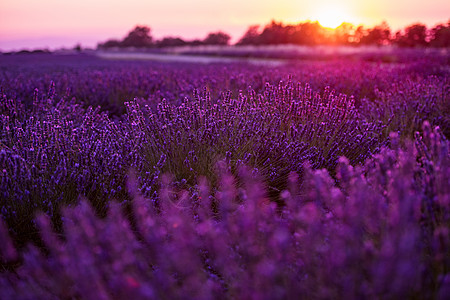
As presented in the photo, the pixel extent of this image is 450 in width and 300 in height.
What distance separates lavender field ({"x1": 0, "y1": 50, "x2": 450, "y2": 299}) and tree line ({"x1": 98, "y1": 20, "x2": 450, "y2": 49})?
21.9m

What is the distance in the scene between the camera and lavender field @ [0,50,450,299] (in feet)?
4.01

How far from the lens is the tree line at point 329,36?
29222 millimetres

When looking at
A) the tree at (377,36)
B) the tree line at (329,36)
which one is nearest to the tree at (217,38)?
the tree line at (329,36)

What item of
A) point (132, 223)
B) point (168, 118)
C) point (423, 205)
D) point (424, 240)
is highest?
point (168, 118)

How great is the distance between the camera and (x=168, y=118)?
306 cm

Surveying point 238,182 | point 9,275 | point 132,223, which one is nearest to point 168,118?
point 238,182

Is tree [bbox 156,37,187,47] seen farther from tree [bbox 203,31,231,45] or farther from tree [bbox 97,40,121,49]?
tree [bbox 97,40,121,49]

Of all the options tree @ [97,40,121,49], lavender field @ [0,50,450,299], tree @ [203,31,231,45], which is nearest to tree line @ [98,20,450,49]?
tree @ [203,31,231,45]

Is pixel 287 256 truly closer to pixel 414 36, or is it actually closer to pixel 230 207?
pixel 230 207

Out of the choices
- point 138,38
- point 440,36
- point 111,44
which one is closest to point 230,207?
point 440,36

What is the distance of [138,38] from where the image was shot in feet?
223

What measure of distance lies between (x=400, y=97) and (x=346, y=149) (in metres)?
1.63

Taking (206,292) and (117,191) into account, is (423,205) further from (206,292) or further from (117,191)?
(117,191)

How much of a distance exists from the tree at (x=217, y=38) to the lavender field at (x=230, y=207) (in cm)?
6058
